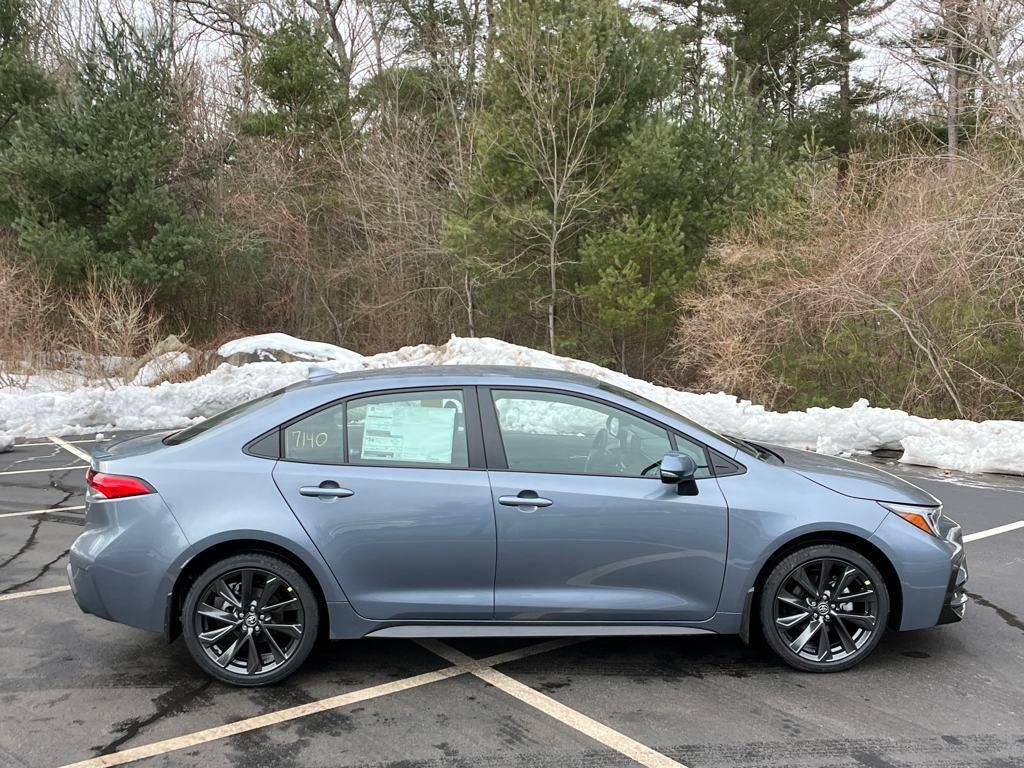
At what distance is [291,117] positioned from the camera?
984 inches

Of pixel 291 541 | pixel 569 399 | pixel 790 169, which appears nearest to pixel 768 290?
pixel 790 169

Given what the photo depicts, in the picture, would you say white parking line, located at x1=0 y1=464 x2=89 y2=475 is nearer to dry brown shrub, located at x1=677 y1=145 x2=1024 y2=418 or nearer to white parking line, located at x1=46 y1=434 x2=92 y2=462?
white parking line, located at x1=46 y1=434 x2=92 y2=462

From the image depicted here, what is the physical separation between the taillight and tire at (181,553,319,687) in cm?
51

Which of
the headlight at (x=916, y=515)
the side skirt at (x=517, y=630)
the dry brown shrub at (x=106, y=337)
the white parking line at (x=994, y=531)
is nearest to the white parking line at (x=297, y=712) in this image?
the side skirt at (x=517, y=630)

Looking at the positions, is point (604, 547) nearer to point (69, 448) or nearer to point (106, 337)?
point (69, 448)

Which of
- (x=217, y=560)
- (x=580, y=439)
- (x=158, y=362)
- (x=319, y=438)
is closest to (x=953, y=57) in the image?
(x=580, y=439)

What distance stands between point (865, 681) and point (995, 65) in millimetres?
11242

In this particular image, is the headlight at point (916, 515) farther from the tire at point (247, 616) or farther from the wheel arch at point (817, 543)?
the tire at point (247, 616)

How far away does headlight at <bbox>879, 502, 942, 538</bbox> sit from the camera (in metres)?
4.23

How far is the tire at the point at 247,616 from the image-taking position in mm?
4039

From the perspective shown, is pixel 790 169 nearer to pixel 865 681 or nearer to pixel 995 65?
pixel 995 65

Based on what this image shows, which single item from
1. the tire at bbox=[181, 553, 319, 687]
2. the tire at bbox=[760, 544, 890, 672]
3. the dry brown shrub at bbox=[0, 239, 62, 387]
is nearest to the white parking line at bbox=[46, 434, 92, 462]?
the dry brown shrub at bbox=[0, 239, 62, 387]

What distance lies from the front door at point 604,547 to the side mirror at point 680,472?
0.13ft

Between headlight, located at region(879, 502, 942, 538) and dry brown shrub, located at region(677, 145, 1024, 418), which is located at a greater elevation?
dry brown shrub, located at region(677, 145, 1024, 418)
